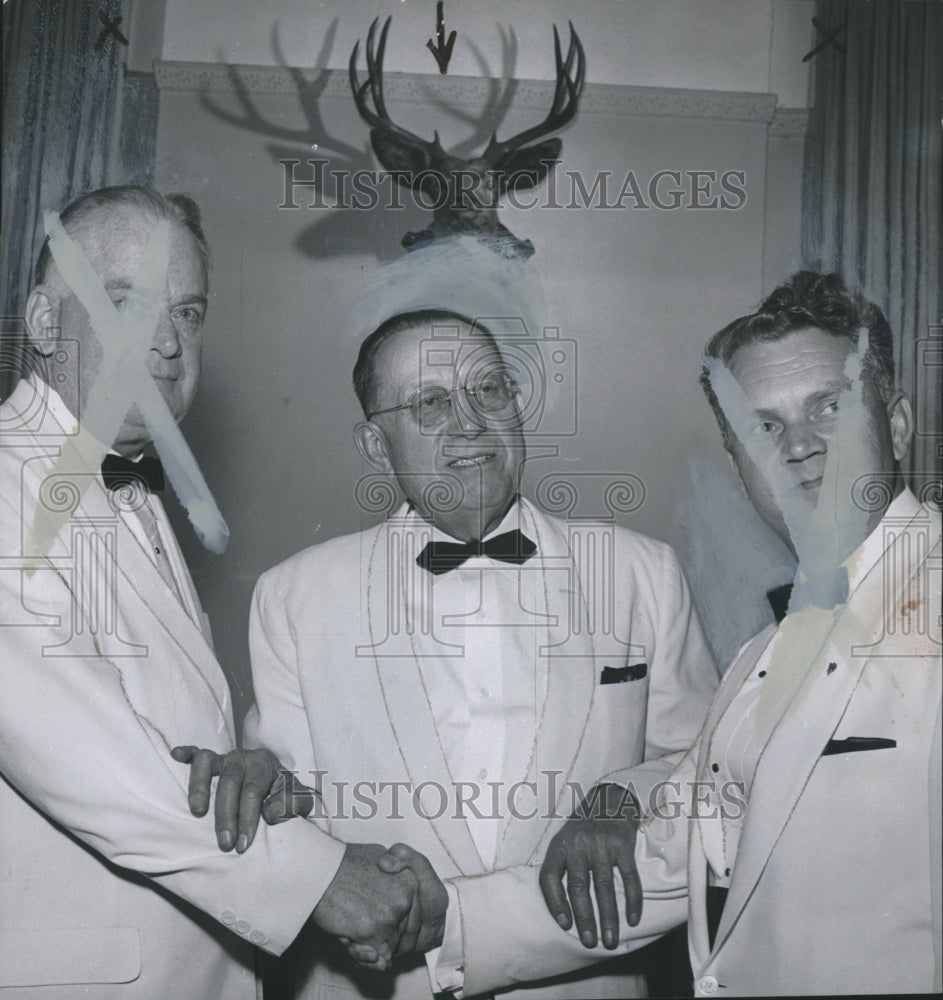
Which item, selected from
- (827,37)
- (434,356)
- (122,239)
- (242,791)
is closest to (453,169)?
(434,356)

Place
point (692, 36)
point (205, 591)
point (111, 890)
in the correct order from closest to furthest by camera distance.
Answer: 1. point (111, 890)
2. point (205, 591)
3. point (692, 36)

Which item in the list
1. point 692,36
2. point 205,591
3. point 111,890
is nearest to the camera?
point 111,890

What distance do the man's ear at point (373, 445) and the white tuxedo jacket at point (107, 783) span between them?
0.50m

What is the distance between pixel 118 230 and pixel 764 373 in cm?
155

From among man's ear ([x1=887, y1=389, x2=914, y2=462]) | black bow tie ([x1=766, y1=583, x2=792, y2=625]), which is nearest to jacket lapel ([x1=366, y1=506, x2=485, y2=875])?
black bow tie ([x1=766, y1=583, x2=792, y2=625])

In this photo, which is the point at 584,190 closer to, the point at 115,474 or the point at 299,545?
the point at 299,545

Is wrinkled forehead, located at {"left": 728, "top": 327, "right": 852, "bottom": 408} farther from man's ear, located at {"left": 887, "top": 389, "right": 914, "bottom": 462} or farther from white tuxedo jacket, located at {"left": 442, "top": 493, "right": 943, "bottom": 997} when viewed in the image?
white tuxedo jacket, located at {"left": 442, "top": 493, "right": 943, "bottom": 997}

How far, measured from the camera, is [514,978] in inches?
113

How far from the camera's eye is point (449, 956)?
2830 millimetres

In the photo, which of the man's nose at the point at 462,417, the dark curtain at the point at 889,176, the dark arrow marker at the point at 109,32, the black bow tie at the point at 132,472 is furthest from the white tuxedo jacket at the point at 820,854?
the dark arrow marker at the point at 109,32

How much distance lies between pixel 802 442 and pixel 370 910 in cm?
146

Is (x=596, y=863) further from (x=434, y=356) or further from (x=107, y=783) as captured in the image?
(x=434, y=356)

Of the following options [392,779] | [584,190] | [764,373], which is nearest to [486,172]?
[584,190]

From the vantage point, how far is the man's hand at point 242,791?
8.93 feet
